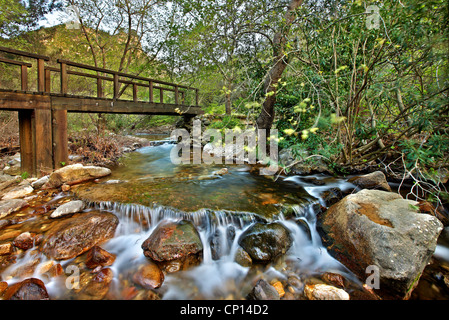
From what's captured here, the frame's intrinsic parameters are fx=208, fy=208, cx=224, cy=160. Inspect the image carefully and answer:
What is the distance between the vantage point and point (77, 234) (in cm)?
306

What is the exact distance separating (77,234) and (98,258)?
0.59 meters

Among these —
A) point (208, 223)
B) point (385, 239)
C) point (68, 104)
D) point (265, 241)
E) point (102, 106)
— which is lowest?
point (265, 241)

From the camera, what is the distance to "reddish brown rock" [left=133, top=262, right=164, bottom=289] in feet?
8.41

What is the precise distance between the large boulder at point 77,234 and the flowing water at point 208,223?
11 cm

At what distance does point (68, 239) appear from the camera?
297 cm

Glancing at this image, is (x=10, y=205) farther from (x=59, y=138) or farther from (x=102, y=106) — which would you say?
(x=102, y=106)

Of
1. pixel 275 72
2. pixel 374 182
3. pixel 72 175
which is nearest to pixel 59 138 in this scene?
pixel 72 175

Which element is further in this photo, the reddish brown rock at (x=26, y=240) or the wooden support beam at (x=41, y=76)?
the wooden support beam at (x=41, y=76)

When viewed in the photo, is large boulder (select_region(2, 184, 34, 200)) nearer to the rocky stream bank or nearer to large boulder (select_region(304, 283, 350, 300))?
the rocky stream bank

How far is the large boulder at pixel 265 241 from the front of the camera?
118 inches

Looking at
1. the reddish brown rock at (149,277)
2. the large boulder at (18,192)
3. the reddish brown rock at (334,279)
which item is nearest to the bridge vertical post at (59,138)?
the large boulder at (18,192)

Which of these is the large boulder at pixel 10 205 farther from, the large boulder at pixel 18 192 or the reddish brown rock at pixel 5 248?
the reddish brown rock at pixel 5 248

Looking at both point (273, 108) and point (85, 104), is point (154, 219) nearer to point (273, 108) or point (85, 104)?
point (85, 104)
